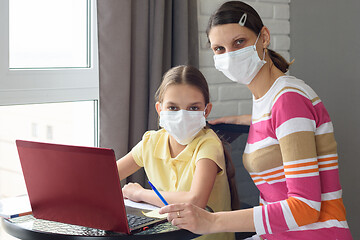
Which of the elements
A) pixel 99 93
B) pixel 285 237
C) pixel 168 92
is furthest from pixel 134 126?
pixel 285 237

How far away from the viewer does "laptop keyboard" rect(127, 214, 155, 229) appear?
1185mm

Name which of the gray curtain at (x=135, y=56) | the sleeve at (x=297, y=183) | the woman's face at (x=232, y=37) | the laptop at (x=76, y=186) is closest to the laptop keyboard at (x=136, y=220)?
the laptop at (x=76, y=186)

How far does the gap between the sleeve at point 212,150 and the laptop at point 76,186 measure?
33 centimetres

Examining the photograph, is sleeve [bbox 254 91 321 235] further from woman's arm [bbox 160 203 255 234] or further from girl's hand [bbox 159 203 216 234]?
girl's hand [bbox 159 203 216 234]

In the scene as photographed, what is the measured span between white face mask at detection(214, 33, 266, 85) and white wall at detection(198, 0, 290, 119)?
2.68 feet

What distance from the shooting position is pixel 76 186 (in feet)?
3.73

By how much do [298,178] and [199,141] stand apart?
0.42 meters

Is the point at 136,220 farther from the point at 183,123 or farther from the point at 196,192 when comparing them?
the point at 183,123

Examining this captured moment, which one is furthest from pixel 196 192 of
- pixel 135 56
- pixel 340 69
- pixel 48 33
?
pixel 340 69

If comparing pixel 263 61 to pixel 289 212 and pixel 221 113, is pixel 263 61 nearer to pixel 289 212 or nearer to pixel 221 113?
pixel 289 212

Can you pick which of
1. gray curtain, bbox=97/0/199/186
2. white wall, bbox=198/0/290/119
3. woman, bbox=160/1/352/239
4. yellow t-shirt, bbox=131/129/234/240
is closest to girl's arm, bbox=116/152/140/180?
yellow t-shirt, bbox=131/129/234/240

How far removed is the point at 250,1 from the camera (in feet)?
7.79

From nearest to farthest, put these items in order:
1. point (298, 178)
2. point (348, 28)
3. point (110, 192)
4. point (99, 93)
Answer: point (110, 192)
point (298, 178)
point (99, 93)
point (348, 28)

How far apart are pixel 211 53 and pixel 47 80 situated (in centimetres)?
80
